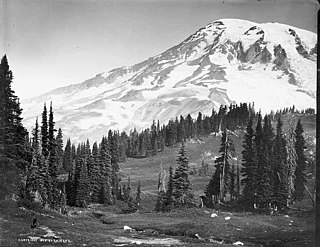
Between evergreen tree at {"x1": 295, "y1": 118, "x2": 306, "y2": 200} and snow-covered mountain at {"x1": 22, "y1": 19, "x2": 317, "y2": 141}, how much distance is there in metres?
0.29

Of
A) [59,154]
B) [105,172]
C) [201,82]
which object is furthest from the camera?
[201,82]

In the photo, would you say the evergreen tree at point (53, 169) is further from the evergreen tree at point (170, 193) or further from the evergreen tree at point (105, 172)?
the evergreen tree at point (170, 193)

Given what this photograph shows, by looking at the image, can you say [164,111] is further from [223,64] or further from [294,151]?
[294,151]

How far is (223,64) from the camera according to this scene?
5.54 m

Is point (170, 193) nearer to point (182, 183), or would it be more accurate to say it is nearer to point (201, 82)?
point (182, 183)

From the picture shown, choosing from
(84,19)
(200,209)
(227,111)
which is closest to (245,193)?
(200,209)

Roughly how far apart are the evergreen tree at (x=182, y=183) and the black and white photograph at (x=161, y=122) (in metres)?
0.01

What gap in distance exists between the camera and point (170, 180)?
5.38 meters

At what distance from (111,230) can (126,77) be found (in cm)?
151

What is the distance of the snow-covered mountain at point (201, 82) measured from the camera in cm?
540

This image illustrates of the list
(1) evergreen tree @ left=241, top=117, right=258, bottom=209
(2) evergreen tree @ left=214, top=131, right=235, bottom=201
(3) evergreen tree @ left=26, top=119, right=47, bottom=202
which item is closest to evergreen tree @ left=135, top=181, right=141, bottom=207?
(2) evergreen tree @ left=214, top=131, right=235, bottom=201

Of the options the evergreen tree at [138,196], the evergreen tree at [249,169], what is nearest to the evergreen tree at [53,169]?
the evergreen tree at [138,196]

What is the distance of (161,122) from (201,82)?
1.91 feet

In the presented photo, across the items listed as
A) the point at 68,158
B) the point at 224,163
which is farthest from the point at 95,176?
the point at 224,163
